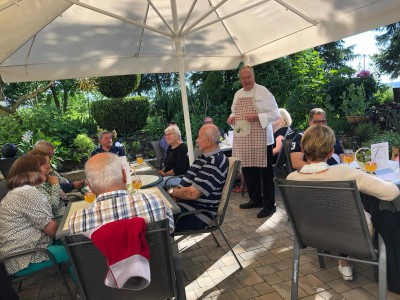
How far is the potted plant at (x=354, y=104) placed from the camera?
6.94 m

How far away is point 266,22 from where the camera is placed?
421 centimetres

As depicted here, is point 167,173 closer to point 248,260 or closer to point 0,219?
point 248,260

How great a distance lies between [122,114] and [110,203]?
8.25 metres

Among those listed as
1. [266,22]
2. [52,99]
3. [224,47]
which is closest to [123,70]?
[224,47]

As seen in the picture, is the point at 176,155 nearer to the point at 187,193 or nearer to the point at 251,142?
the point at 251,142

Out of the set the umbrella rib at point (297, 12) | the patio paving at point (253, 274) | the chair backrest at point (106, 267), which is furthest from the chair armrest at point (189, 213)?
the umbrella rib at point (297, 12)

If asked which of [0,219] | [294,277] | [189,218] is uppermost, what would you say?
[0,219]

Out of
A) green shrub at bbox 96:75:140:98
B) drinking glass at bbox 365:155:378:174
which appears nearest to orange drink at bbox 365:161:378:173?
drinking glass at bbox 365:155:378:174

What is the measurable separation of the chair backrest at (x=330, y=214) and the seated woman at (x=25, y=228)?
161 centimetres

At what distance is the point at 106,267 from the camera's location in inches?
66.4

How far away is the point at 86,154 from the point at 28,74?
131 inches

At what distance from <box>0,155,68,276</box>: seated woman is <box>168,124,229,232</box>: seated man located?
1.01m

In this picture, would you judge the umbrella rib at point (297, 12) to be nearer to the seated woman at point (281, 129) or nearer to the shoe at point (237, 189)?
the seated woman at point (281, 129)

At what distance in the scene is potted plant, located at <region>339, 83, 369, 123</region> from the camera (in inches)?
273
